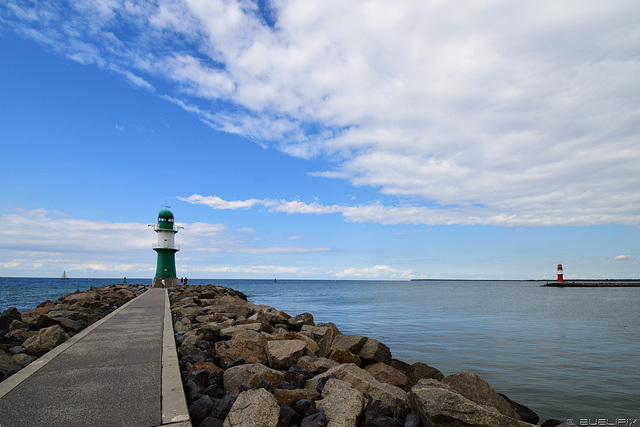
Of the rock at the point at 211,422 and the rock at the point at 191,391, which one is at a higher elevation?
the rock at the point at 191,391

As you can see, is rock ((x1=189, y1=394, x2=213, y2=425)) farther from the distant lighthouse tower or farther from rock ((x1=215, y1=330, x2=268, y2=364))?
the distant lighthouse tower

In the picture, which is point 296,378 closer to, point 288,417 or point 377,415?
point 288,417

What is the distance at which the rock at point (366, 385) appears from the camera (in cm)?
500

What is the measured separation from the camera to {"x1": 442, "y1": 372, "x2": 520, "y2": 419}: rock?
5.26 metres

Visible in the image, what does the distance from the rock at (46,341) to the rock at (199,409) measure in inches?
168

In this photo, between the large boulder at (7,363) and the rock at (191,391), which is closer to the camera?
the rock at (191,391)

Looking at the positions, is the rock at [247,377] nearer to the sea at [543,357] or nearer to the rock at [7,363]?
the rock at [7,363]

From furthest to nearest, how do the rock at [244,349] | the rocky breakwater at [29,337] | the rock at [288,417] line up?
the rock at [244,349] → the rocky breakwater at [29,337] → the rock at [288,417]

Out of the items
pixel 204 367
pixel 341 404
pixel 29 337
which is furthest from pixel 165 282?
pixel 341 404

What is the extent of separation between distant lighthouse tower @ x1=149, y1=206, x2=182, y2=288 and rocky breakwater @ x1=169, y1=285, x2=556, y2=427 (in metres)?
25.1

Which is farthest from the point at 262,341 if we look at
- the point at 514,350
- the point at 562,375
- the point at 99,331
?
the point at 514,350

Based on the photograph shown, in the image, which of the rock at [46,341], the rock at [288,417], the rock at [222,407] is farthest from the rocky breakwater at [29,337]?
the rock at [288,417]

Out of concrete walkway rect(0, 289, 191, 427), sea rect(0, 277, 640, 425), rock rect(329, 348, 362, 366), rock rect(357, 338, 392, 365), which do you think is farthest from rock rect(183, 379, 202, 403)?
sea rect(0, 277, 640, 425)

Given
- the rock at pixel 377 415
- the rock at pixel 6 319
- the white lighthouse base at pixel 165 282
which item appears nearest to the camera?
the rock at pixel 377 415
